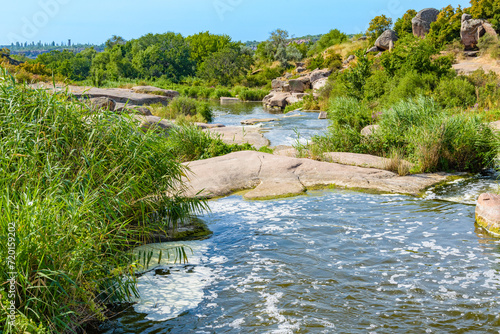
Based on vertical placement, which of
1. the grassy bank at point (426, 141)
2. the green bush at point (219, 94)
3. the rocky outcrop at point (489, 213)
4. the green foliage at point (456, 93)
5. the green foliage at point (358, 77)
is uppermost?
the green bush at point (219, 94)

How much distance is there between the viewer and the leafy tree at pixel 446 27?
109ft

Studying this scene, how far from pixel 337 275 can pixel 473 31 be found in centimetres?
3227

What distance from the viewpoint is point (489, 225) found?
6762 mm

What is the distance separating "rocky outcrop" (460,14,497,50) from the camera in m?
31.1

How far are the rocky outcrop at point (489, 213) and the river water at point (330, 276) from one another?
154 mm

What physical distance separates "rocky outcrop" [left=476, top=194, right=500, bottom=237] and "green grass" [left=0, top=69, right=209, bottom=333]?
467 centimetres

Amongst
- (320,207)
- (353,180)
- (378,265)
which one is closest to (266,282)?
(378,265)

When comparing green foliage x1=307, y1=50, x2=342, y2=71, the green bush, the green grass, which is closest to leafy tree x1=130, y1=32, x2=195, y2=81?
the green bush

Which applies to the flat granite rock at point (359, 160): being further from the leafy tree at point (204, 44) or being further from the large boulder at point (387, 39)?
the leafy tree at point (204, 44)

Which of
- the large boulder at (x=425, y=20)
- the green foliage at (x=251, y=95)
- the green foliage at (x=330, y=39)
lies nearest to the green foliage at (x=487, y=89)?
the large boulder at (x=425, y=20)

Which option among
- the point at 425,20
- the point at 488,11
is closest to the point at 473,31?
the point at 488,11

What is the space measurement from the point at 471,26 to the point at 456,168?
26.2 metres

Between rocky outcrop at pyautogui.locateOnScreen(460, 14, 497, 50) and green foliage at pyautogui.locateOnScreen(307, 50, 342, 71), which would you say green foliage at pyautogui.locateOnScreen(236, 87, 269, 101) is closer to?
green foliage at pyautogui.locateOnScreen(307, 50, 342, 71)

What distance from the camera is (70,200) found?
4246 mm
